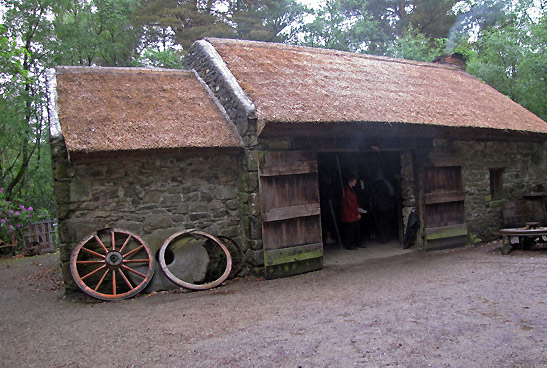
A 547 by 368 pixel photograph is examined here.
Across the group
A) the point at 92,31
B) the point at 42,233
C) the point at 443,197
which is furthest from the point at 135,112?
the point at 92,31

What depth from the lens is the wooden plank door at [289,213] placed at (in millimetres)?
6328

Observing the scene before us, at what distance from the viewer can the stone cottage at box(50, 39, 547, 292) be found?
19.5 feet

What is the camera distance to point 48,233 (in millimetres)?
12578

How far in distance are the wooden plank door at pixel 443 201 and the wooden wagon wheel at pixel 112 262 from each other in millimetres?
5149

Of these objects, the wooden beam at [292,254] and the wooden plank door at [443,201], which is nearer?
the wooden beam at [292,254]

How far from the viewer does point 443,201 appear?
8117mm

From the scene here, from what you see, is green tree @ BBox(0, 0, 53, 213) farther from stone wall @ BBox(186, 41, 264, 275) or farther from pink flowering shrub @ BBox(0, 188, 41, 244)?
stone wall @ BBox(186, 41, 264, 275)

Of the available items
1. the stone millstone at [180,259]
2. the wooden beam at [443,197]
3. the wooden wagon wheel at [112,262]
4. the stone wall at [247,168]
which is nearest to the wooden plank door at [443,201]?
the wooden beam at [443,197]

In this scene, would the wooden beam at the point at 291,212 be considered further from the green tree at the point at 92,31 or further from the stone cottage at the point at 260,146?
the green tree at the point at 92,31

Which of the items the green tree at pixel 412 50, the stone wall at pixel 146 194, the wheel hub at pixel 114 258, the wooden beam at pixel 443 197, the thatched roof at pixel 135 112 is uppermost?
the green tree at pixel 412 50

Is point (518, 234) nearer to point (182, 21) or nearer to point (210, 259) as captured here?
point (210, 259)

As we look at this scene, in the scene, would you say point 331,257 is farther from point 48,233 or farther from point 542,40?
point 542,40

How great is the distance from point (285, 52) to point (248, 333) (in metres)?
6.49

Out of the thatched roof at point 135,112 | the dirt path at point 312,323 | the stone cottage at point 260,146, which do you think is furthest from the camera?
the stone cottage at point 260,146
